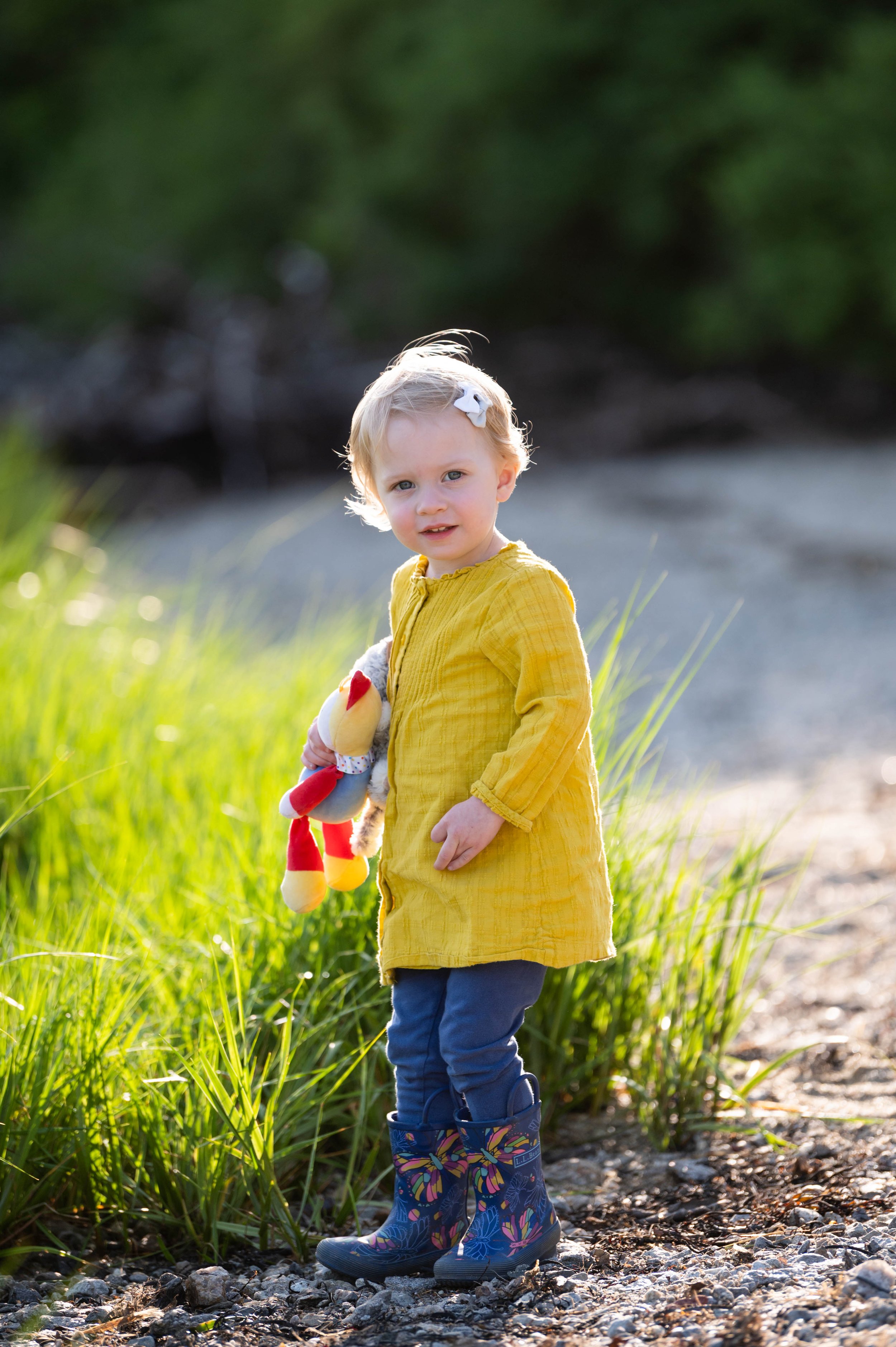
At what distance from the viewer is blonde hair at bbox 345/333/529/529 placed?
146 centimetres

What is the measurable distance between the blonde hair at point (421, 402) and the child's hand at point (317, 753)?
28cm

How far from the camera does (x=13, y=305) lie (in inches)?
585

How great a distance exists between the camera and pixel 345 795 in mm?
1568

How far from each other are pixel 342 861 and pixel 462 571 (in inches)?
16.3

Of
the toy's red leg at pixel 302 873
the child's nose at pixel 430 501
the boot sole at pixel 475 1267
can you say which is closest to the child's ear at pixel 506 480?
the child's nose at pixel 430 501

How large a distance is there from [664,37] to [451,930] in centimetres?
917

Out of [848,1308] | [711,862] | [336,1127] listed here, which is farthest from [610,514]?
[848,1308]

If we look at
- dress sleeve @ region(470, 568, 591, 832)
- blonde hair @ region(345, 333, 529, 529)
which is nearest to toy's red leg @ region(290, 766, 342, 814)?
dress sleeve @ region(470, 568, 591, 832)

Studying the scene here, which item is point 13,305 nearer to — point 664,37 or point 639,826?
point 664,37

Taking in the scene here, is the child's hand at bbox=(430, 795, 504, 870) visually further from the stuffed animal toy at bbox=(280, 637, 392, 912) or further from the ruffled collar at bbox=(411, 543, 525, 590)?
the ruffled collar at bbox=(411, 543, 525, 590)

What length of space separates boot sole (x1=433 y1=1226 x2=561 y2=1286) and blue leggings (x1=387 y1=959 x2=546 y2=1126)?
0.51ft

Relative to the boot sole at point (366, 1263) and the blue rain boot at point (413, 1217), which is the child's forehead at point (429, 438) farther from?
the boot sole at point (366, 1263)

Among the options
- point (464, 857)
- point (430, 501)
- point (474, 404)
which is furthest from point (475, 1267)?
point (474, 404)

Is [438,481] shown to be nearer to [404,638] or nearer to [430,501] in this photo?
[430,501]
